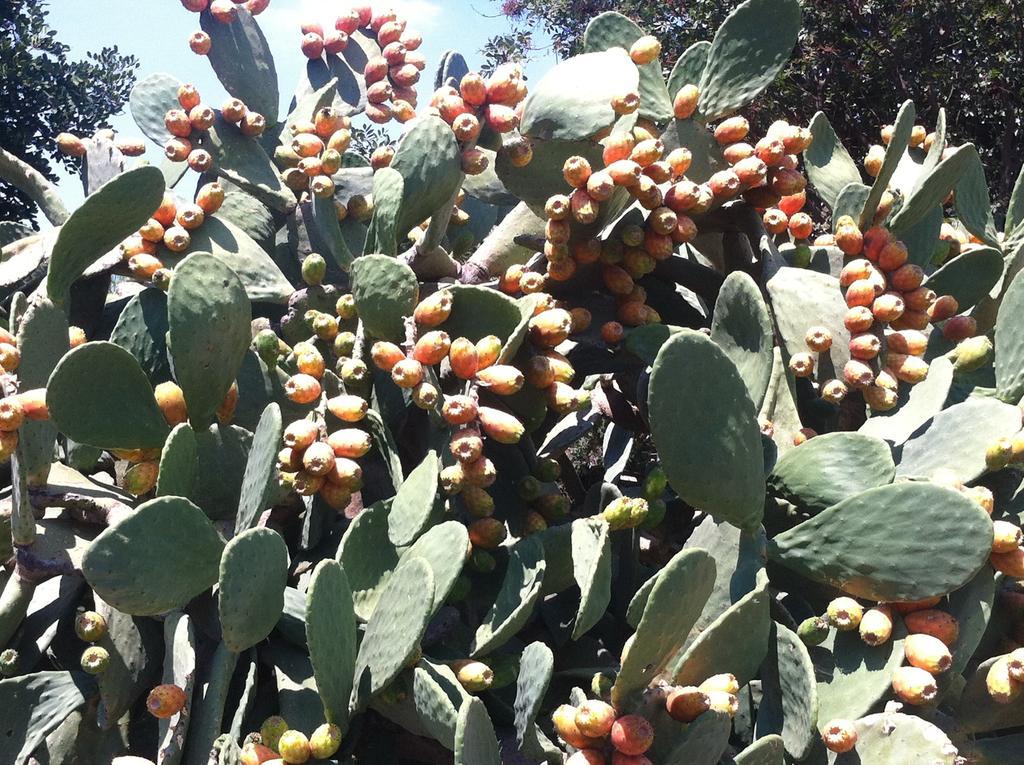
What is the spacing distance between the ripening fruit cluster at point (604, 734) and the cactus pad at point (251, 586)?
344 millimetres

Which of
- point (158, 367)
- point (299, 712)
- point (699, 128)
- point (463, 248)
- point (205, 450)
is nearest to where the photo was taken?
point (299, 712)

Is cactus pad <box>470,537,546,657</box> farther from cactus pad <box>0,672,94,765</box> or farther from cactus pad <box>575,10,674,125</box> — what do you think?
cactus pad <box>575,10,674,125</box>

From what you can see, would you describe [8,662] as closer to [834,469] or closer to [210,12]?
[834,469]

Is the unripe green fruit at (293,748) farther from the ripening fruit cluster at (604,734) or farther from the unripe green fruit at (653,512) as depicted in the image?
the unripe green fruit at (653,512)

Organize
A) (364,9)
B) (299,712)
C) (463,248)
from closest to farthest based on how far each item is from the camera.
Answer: (299,712)
(463,248)
(364,9)

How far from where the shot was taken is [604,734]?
38.2 inches

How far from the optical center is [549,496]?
136cm

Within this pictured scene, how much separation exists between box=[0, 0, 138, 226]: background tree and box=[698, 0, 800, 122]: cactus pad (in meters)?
6.22

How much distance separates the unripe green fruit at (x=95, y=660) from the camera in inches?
43.2

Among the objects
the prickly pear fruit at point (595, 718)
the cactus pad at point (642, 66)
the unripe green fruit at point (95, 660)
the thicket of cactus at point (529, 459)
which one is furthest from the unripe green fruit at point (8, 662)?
the cactus pad at point (642, 66)

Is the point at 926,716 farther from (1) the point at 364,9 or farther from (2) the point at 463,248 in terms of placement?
(1) the point at 364,9

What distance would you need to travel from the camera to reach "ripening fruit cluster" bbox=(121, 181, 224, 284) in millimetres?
1533

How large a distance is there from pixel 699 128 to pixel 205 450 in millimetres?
1006

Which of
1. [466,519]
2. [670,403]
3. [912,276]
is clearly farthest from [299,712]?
[912,276]
